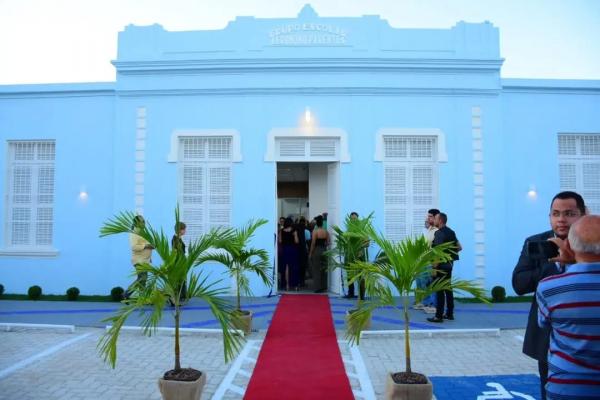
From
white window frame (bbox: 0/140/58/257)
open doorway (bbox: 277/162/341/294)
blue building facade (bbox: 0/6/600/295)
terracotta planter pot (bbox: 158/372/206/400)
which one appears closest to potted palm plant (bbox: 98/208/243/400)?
terracotta planter pot (bbox: 158/372/206/400)

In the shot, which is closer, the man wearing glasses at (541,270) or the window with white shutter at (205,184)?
the man wearing glasses at (541,270)

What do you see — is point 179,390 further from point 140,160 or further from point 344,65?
point 344,65

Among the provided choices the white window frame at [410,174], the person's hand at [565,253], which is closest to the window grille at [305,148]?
the white window frame at [410,174]

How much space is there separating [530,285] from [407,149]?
671 centimetres

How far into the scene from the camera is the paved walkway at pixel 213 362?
4172 millimetres

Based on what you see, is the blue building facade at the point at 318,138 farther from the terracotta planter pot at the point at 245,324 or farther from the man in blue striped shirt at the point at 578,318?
the man in blue striped shirt at the point at 578,318

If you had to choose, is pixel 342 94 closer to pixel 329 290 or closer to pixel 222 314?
pixel 329 290

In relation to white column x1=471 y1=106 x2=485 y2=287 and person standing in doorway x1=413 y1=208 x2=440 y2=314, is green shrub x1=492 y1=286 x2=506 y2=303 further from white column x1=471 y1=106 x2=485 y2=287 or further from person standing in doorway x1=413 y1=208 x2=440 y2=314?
person standing in doorway x1=413 y1=208 x2=440 y2=314

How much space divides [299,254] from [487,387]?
604 cm

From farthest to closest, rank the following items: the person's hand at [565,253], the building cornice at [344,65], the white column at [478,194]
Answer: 1. the building cornice at [344,65]
2. the white column at [478,194]
3. the person's hand at [565,253]

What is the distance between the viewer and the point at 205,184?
30.8 ft

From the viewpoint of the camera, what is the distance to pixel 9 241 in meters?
9.75

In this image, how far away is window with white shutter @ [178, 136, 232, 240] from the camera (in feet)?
30.6

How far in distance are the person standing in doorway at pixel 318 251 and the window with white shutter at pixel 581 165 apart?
17.7 feet
